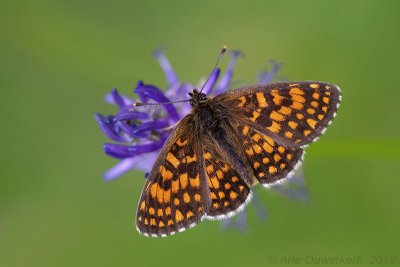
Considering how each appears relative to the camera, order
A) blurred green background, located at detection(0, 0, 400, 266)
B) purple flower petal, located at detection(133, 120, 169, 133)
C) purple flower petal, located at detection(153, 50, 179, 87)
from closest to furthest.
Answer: purple flower petal, located at detection(133, 120, 169, 133) < purple flower petal, located at detection(153, 50, 179, 87) < blurred green background, located at detection(0, 0, 400, 266)

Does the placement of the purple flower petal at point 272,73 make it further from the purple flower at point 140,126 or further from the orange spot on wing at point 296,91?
the orange spot on wing at point 296,91

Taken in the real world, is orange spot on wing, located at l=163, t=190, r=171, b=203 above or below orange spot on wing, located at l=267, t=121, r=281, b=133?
below

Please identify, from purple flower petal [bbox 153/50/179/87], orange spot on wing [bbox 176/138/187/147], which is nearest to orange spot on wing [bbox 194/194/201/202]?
orange spot on wing [bbox 176/138/187/147]

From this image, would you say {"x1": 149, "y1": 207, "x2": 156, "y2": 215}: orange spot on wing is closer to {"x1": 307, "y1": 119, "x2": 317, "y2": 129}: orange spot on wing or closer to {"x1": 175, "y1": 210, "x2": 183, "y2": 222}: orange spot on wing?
{"x1": 175, "y1": 210, "x2": 183, "y2": 222}: orange spot on wing

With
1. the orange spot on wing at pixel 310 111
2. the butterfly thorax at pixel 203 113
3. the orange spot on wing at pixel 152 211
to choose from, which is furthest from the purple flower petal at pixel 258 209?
the orange spot on wing at pixel 152 211

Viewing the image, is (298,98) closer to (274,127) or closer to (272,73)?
(274,127)

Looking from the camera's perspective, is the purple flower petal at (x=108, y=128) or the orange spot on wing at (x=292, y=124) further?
the purple flower petal at (x=108, y=128)
